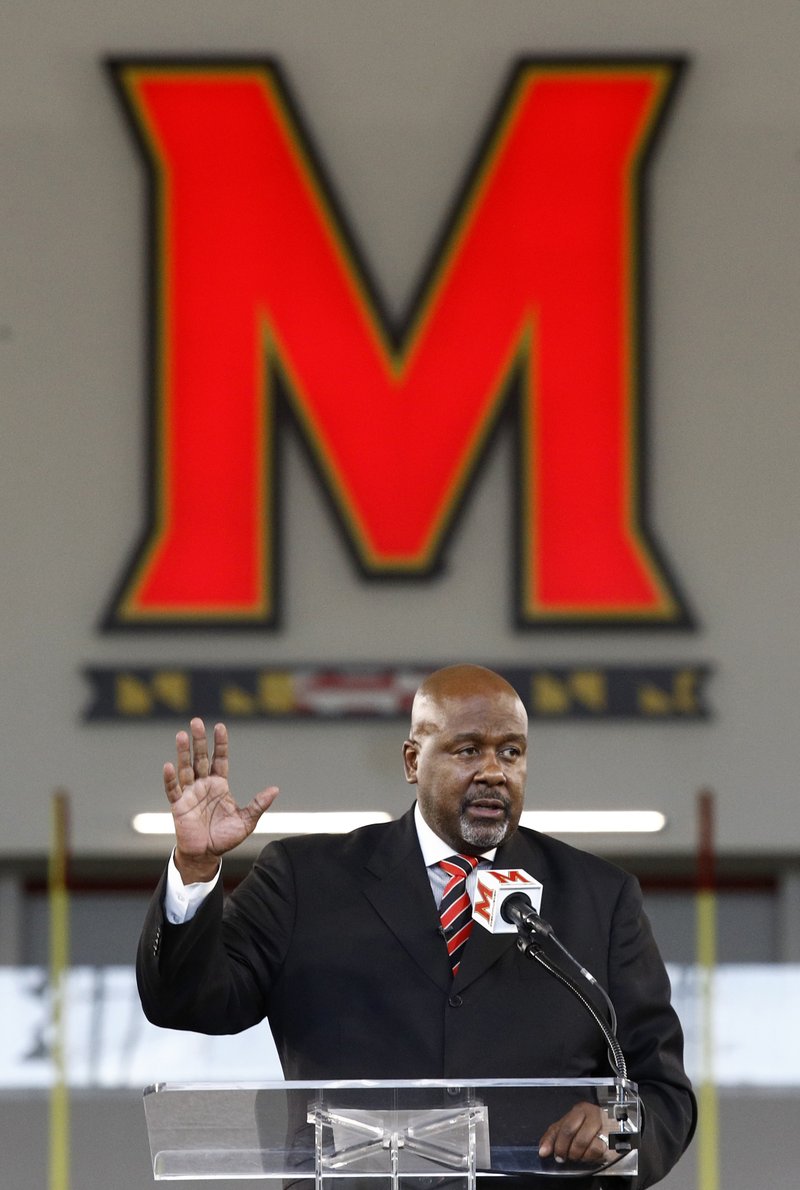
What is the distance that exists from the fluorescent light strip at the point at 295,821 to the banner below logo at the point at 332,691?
0.29m

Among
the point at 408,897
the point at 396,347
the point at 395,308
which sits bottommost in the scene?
the point at 408,897

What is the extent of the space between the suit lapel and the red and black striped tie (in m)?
0.01

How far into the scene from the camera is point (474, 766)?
2469mm

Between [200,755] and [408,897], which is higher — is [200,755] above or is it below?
above

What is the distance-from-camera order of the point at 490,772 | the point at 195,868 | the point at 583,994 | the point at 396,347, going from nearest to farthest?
1. the point at 583,994
2. the point at 195,868
3. the point at 490,772
4. the point at 396,347

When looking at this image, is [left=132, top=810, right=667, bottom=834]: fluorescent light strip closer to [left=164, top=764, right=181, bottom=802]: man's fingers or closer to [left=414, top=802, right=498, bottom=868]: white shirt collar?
[left=414, top=802, right=498, bottom=868]: white shirt collar

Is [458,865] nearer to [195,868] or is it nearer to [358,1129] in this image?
[195,868]

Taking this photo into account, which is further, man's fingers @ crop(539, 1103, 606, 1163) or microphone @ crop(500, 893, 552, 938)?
microphone @ crop(500, 893, 552, 938)

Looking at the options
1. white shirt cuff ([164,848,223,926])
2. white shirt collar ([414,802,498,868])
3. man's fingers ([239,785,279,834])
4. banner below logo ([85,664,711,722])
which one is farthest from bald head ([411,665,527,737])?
banner below logo ([85,664,711,722])

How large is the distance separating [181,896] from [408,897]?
35 cm

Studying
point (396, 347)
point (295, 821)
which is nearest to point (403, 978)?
point (295, 821)

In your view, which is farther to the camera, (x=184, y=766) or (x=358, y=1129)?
(x=184, y=766)

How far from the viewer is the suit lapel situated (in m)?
2.47

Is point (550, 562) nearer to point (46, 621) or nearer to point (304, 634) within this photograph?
point (304, 634)
